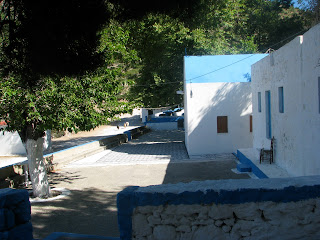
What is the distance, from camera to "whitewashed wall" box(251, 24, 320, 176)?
24.6 feet

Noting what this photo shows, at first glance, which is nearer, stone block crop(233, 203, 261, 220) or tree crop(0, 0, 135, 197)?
stone block crop(233, 203, 261, 220)

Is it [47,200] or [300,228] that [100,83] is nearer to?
[47,200]

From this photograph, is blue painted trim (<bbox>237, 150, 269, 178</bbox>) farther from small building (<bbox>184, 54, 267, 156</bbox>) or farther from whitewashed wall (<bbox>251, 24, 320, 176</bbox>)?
small building (<bbox>184, 54, 267, 156</bbox>)

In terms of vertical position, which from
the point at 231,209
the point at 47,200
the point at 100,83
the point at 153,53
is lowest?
the point at 47,200

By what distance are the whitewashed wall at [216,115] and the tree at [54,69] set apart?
6.95 metres

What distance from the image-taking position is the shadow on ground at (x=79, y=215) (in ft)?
23.3

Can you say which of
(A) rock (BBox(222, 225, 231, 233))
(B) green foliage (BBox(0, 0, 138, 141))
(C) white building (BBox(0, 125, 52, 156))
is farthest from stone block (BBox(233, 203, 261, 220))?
(C) white building (BBox(0, 125, 52, 156))

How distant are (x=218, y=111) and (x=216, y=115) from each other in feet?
0.77

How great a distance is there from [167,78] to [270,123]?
12727 mm

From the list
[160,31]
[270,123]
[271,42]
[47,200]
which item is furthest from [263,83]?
[271,42]

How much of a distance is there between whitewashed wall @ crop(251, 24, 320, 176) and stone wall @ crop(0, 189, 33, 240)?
19.7 feet

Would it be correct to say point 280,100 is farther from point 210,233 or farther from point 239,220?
point 210,233

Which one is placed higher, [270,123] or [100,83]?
[100,83]

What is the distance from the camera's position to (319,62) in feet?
23.5
